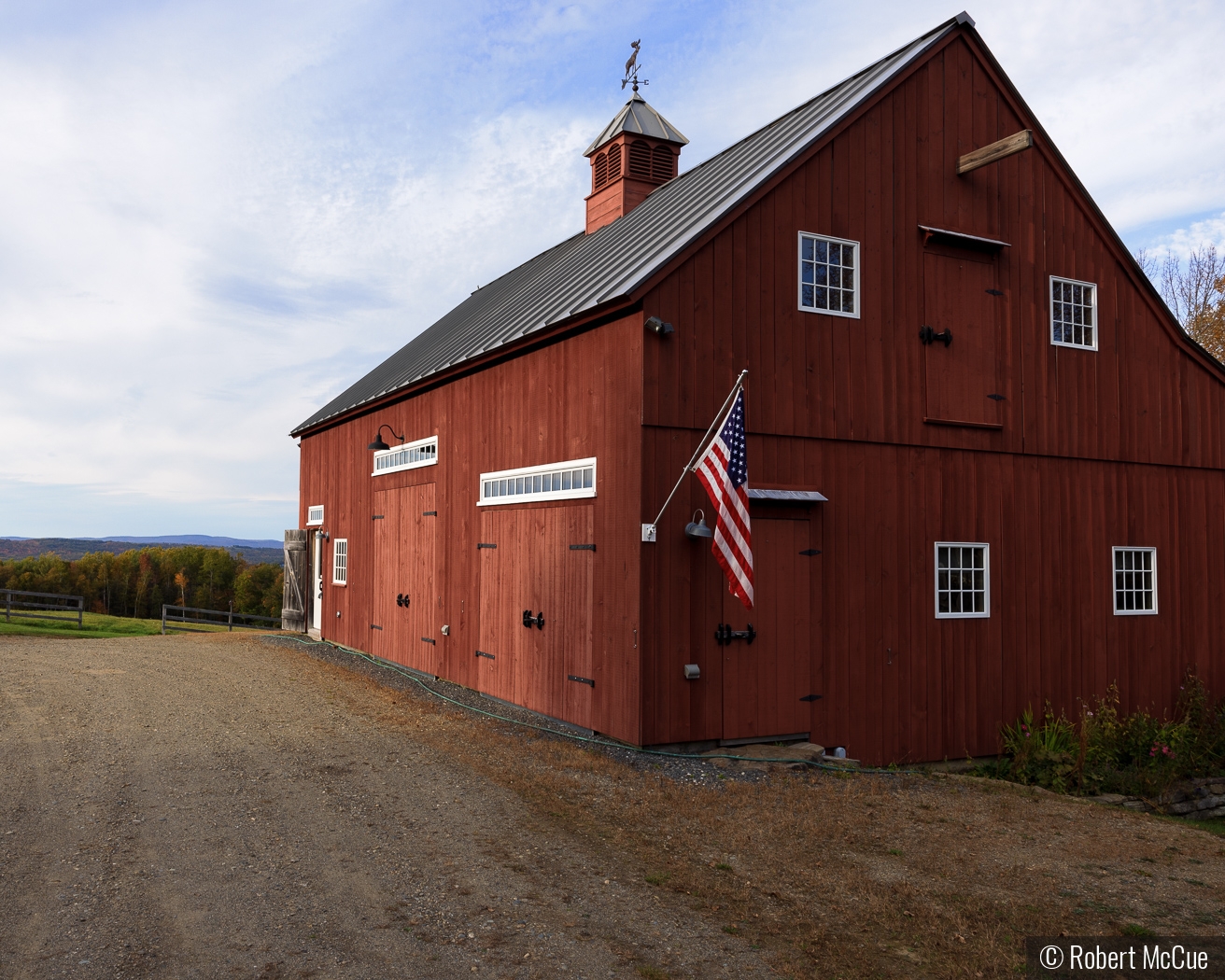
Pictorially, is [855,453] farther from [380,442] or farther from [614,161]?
[614,161]

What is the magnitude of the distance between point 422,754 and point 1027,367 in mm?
8598

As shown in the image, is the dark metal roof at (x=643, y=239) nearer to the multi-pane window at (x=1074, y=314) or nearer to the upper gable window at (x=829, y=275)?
the upper gable window at (x=829, y=275)

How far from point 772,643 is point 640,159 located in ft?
34.8

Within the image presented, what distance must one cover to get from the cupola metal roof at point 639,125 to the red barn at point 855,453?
10.8 ft

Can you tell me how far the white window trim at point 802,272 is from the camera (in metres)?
9.98

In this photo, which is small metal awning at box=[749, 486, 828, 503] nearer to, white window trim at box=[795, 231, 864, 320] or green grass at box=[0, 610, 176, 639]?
white window trim at box=[795, 231, 864, 320]

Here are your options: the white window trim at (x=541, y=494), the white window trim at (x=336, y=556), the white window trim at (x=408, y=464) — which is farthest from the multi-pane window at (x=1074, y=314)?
the white window trim at (x=336, y=556)

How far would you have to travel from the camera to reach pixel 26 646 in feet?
58.8

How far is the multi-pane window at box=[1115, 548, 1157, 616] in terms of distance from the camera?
12.3m

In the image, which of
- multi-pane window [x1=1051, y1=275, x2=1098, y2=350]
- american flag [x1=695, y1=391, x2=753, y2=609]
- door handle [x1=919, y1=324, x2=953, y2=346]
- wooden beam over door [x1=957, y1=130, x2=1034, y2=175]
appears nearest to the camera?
american flag [x1=695, y1=391, x2=753, y2=609]

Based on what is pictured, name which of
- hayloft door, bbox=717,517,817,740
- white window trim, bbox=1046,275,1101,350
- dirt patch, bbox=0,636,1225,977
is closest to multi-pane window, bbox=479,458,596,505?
hayloft door, bbox=717,517,817,740

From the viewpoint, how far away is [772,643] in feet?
31.1

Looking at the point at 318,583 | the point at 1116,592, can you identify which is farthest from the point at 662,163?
the point at 318,583

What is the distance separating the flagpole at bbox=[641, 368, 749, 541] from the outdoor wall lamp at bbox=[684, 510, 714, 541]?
0.97 feet
